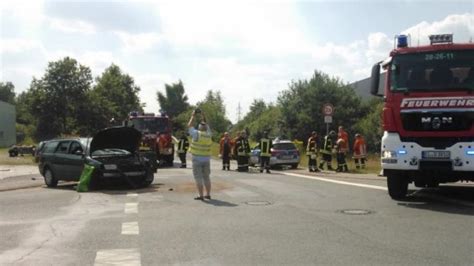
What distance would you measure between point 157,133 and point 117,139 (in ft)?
42.6

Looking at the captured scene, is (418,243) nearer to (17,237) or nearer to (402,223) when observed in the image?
(402,223)

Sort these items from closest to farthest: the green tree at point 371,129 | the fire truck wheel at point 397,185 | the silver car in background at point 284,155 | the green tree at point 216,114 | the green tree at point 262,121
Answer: the fire truck wheel at point 397,185 → the silver car in background at point 284,155 → the green tree at point 371,129 → the green tree at point 262,121 → the green tree at point 216,114

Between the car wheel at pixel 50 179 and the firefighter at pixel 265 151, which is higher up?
the firefighter at pixel 265 151

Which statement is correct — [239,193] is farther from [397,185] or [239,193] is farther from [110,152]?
[110,152]

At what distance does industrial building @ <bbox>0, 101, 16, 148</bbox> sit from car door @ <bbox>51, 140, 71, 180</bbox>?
78.1 m

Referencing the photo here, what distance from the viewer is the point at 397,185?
12547 mm

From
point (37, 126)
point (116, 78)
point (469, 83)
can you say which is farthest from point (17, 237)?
point (116, 78)

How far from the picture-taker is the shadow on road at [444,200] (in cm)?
1114

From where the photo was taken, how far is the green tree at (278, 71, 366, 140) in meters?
48.9

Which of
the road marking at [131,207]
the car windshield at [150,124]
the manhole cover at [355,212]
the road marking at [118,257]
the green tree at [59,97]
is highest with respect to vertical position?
the green tree at [59,97]

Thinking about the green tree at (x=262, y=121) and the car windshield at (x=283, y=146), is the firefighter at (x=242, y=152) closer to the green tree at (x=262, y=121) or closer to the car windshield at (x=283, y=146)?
the car windshield at (x=283, y=146)

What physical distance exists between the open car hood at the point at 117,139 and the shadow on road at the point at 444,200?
317 inches

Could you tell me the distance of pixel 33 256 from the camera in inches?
301

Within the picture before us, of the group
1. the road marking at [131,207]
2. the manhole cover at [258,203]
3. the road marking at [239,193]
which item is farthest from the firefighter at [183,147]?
the manhole cover at [258,203]
